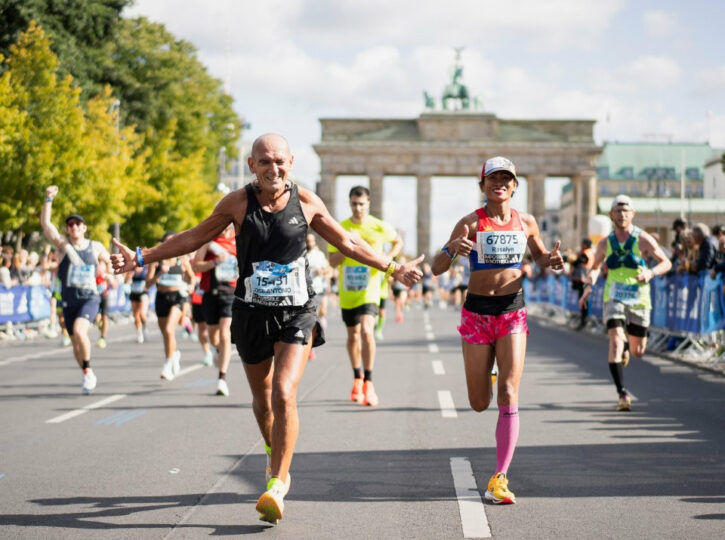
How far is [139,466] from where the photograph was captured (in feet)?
26.5

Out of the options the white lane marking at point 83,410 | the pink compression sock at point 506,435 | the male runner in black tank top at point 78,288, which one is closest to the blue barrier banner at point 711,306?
the white lane marking at point 83,410

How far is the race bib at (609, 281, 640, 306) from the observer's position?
11445 mm

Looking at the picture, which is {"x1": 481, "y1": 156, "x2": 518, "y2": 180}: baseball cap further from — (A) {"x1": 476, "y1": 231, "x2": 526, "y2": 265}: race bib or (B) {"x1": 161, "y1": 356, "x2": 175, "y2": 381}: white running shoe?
(B) {"x1": 161, "y1": 356, "x2": 175, "y2": 381}: white running shoe

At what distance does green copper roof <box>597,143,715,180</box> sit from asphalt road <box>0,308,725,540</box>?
14716 centimetres

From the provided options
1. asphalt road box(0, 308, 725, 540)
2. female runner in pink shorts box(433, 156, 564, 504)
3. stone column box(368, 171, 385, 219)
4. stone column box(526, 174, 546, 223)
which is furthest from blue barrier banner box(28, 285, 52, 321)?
stone column box(526, 174, 546, 223)

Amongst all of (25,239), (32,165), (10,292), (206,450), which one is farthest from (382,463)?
(25,239)

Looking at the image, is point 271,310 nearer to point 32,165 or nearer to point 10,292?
point 10,292

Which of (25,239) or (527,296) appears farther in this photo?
(527,296)

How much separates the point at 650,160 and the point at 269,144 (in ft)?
521

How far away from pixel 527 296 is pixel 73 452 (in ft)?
120

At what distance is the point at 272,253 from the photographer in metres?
6.36

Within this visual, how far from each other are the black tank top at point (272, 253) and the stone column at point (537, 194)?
80162 mm

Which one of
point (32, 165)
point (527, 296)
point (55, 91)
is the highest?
point (55, 91)

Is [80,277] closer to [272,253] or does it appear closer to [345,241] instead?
[345,241]
